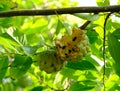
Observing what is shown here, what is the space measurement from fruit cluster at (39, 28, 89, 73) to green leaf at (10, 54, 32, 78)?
53 mm

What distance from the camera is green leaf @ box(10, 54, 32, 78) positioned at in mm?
1475

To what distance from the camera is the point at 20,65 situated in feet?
4.94

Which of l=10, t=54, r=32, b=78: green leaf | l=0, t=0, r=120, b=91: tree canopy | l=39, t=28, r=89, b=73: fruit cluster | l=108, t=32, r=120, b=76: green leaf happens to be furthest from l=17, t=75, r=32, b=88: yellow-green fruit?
l=108, t=32, r=120, b=76: green leaf

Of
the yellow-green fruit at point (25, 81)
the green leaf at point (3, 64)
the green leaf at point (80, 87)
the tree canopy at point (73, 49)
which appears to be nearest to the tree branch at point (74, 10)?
the tree canopy at point (73, 49)

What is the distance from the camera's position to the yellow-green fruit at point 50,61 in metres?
1.44

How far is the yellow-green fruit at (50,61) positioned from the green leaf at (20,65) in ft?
0.17

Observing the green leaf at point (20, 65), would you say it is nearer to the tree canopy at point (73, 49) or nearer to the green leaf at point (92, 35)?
the tree canopy at point (73, 49)

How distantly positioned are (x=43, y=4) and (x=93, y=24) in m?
2.53

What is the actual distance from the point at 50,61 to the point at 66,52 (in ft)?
0.29

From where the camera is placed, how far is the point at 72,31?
144cm

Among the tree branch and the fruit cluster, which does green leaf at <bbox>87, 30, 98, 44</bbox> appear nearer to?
the fruit cluster

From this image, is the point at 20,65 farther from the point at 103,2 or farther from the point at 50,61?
the point at 103,2

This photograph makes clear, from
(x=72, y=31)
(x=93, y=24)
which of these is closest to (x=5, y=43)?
(x=72, y=31)

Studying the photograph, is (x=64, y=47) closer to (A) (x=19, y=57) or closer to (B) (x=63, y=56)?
(B) (x=63, y=56)
